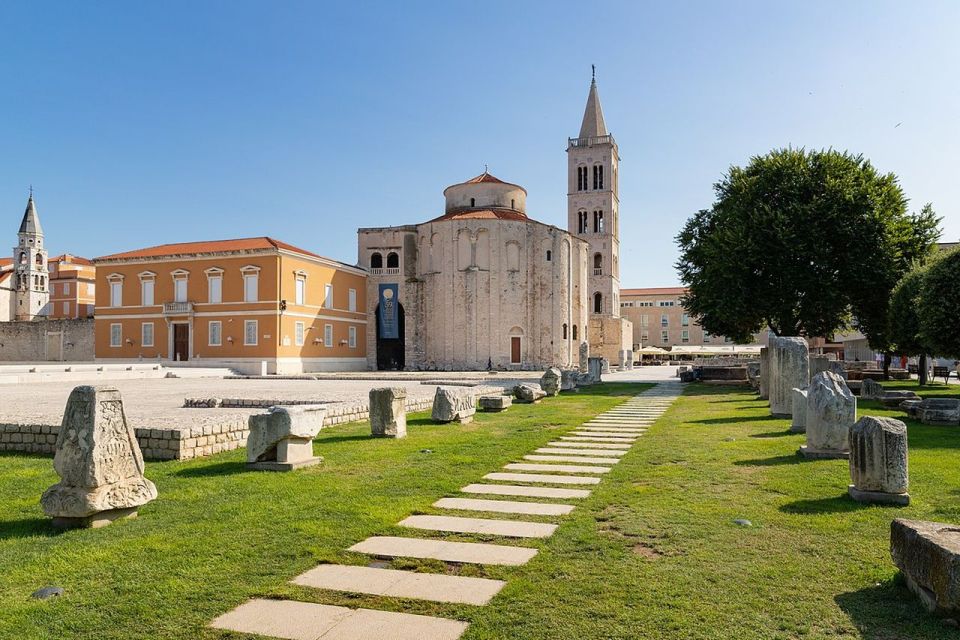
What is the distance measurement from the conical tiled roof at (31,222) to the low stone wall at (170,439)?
72373mm

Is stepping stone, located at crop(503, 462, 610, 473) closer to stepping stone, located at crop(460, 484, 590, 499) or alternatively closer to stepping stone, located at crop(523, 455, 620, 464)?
stepping stone, located at crop(523, 455, 620, 464)

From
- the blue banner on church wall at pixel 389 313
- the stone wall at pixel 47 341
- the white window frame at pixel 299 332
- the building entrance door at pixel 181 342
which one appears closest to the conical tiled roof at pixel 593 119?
the blue banner on church wall at pixel 389 313

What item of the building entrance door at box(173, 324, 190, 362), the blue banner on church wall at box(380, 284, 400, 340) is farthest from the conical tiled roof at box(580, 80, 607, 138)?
the building entrance door at box(173, 324, 190, 362)

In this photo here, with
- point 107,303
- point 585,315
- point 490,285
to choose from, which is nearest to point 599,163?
point 585,315

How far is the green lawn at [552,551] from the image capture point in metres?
3.65

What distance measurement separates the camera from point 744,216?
86.1 feet

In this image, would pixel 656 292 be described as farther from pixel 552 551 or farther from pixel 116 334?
pixel 552 551

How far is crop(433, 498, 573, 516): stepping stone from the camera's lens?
6.06 meters

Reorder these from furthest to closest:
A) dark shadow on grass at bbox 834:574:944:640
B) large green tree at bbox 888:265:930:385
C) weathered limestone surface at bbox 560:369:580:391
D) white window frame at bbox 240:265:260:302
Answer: white window frame at bbox 240:265:260:302, weathered limestone surface at bbox 560:369:580:391, large green tree at bbox 888:265:930:385, dark shadow on grass at bbox 834:574:944:640

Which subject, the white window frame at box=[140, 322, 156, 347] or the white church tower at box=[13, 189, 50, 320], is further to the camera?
the white church tower at box=[13, 189, 50, 320]

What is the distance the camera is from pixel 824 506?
19.9 ft

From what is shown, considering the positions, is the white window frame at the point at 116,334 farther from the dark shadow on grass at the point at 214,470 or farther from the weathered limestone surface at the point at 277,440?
the weathered limestone surface at the point at 277,440

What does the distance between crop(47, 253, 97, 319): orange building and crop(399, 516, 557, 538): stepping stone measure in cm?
7778

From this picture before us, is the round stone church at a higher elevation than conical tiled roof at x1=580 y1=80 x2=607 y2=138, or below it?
below
